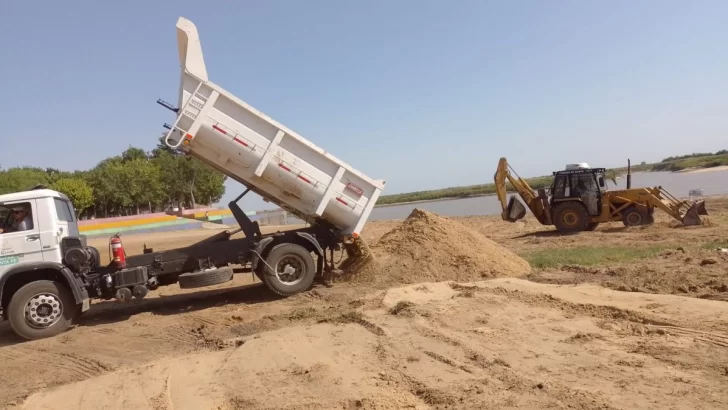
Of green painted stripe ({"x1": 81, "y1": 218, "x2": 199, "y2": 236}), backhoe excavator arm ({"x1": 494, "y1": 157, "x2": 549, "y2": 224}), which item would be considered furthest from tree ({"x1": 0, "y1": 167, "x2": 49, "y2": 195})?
backhoe excavator arm ({"x1": 494, "y1": 157, "x2": 549, "y2": 224})

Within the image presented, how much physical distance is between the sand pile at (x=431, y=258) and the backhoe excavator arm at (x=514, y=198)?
27.7 ft

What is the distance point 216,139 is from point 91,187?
159 feet

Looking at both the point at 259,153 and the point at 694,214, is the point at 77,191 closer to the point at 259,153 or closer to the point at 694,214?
the point at 259,153

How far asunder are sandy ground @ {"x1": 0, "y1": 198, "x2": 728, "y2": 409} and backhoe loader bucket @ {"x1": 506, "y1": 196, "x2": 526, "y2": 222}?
9115 millimetres

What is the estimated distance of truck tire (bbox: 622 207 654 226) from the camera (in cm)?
1772

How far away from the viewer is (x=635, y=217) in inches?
703

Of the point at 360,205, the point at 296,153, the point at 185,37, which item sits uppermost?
the point at 185,37

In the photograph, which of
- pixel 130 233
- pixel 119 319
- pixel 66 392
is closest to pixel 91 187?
pixel 130 233

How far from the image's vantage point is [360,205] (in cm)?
1009

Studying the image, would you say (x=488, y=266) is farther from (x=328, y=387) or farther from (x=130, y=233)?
(x=130, y=233)

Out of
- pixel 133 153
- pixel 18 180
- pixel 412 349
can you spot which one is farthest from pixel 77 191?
pixel 412 349

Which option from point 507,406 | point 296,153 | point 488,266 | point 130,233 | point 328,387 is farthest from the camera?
point 130,233

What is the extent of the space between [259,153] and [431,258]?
3997 mm

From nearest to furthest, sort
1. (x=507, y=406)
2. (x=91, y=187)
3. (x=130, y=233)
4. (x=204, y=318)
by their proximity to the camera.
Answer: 1. (x=507, y=406)
2. (x=204, y=318)
3. (x=130, y=233)
4. (x=91, y=187)
